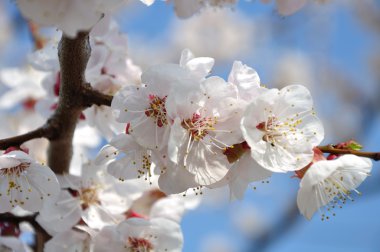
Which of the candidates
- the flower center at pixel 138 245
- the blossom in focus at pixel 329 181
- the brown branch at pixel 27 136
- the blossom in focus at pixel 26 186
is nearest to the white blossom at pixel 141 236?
the flower center at pixel 138 245

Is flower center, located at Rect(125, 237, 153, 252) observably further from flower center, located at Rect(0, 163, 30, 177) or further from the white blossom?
flower center, located at Rect(0, 163, 30, 177)

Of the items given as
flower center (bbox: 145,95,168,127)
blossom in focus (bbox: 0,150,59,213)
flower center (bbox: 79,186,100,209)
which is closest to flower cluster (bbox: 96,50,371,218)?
flower center (bbox: 145,95,168,127)

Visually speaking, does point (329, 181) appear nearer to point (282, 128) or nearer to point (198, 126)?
point (282, 128)

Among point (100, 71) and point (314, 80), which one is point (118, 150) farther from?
point (314, 80)

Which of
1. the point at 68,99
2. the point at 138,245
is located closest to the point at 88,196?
the point at 138,245

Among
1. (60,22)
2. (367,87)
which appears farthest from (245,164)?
(367,87)

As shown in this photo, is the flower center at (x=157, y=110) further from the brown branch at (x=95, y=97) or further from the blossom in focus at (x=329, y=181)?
the blossom in focus at (x=329, y=181)
